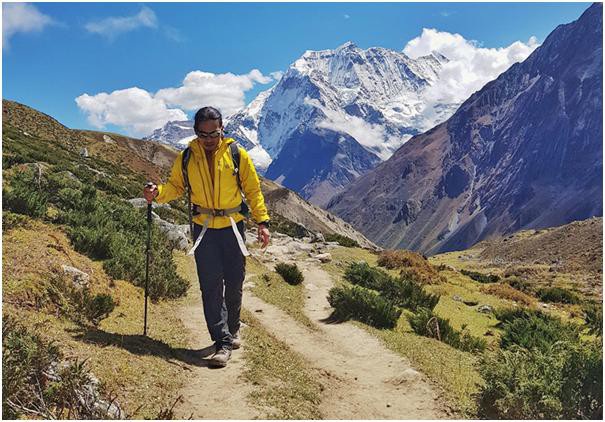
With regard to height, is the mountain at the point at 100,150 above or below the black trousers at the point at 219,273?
above

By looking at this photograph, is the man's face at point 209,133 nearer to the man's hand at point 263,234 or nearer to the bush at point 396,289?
the man's hand at point 263,234

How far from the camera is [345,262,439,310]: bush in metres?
15.9

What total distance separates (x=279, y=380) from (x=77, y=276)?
489 cm

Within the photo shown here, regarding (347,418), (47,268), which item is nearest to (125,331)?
(47,268)

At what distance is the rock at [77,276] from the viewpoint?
9.35 metres

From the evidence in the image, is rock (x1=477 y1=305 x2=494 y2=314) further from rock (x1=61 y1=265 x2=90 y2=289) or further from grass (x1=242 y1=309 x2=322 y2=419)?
rock (x1=61 y1=265 x2=90 y2=289)

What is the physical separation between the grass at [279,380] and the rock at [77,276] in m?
3.27

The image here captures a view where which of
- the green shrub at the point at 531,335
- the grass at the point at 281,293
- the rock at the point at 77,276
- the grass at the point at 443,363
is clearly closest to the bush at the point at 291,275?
the grass at the point at 281,293

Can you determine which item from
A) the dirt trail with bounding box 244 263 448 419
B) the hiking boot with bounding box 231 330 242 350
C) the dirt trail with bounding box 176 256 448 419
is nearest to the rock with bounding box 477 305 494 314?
the dirt trail with bounding box 244 263 448 419

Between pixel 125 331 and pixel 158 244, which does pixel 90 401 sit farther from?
pixel 158 244

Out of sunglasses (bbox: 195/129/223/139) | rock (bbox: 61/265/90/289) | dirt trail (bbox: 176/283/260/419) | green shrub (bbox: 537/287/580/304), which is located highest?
sunglasses (bbox: 195/129/223/139)

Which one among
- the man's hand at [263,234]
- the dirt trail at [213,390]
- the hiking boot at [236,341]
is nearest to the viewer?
the dirt trail at [213,390]

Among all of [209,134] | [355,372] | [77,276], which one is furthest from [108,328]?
[355,372]

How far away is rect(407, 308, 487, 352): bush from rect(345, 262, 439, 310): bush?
315 cm
